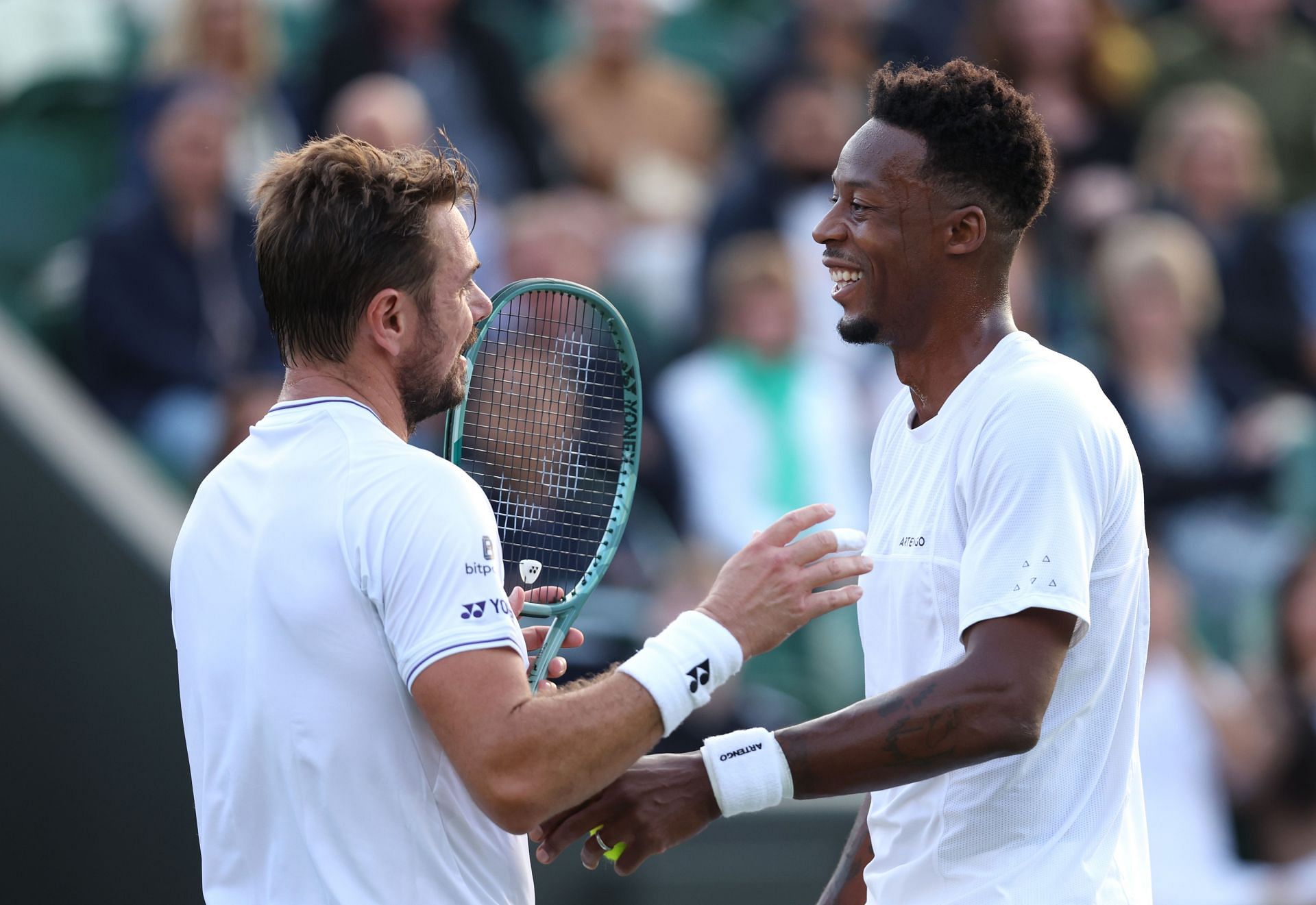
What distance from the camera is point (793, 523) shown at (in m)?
2.56

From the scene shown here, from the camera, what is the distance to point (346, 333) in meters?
2.43

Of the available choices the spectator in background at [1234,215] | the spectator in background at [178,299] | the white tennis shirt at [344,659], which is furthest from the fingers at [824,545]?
the spectator in background at [1234,215]

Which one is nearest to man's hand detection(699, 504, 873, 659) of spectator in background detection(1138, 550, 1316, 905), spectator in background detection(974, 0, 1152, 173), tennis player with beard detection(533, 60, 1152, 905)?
tennis player with beard detection(533, 60, 1152, 905)

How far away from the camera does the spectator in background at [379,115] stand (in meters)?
6.23

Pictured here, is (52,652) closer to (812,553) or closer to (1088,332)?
(812,553)

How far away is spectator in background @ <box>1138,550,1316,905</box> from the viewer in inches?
235

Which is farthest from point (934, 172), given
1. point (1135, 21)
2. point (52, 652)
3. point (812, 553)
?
point (1135, 21)

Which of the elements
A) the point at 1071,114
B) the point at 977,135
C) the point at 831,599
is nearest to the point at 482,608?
the point at 831,599

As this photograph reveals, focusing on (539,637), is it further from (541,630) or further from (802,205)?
(802,205)

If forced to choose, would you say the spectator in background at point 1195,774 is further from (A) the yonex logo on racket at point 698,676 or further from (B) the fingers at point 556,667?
(A) the yonex logo on racket at point 698,676

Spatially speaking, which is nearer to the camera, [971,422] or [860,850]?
[971,422]

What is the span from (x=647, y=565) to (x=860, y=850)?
3065 mm

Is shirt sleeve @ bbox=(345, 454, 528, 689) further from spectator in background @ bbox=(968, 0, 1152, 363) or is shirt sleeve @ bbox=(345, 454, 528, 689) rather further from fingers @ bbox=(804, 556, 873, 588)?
spectator in background @ bbox=(968, 0, 1152, 363)

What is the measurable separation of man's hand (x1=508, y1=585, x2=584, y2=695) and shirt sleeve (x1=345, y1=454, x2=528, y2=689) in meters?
0.57
